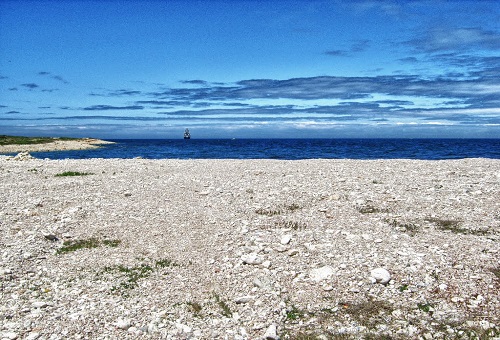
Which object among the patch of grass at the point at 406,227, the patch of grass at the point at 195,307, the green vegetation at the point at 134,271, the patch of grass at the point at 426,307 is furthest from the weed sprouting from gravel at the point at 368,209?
the patch of grass at the point at 195,307

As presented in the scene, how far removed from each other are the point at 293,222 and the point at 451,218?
A: 6.00m

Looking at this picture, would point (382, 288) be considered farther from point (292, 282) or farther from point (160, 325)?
point (160, 325)

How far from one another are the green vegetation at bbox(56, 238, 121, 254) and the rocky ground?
0.06 metres

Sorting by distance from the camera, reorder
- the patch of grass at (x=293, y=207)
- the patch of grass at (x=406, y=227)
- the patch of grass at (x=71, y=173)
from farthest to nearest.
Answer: the patch of grass at (x=71, y=173), the patch of grass at (x=293, y=207), the patch of grass at (x=406, y=227)

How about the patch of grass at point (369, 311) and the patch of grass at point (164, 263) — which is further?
the patch of grass at point (164, 263)

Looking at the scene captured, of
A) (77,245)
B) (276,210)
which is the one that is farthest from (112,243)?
(276,210)

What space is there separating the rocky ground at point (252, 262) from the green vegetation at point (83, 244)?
0.21 feet

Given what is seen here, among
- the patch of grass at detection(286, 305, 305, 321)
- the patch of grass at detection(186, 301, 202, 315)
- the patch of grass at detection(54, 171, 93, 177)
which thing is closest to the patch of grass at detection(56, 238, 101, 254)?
the patch of grass at detection(186, 301, 202, 315)

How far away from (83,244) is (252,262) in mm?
5926

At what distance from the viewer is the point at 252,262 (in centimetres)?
1068

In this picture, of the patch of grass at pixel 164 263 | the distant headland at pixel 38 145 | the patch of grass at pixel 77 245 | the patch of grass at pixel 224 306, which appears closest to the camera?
the patch of grass at pixel 224 306

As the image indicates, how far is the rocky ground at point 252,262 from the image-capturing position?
8.01m

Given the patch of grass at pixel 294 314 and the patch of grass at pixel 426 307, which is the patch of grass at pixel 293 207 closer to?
the patch of grass at pixel 294 314

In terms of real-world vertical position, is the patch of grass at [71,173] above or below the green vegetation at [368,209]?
above
